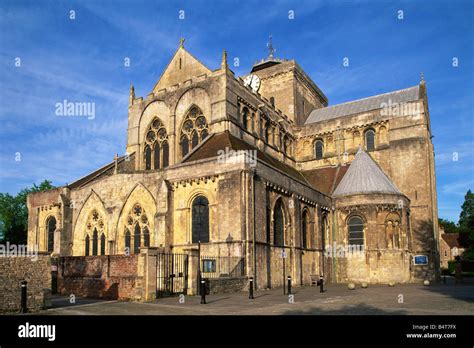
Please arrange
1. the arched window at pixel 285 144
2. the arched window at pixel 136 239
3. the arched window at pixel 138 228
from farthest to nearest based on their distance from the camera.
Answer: the arched window at pixel 285 144, the arched window at pixel 136 239, the arched window at pixel 138 228

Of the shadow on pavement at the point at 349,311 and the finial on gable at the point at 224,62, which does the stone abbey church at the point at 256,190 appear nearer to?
the finial on gable at the point at 224,62

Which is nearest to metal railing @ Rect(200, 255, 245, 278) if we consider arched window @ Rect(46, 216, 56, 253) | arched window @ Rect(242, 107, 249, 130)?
arched window @ Rect(242, 107, 249, 130)

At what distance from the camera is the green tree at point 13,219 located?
50.6 meters

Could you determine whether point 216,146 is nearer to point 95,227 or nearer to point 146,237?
point 146,237

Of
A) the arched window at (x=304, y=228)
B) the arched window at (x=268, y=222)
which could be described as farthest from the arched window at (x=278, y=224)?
the arched window at (x=304, y=228)

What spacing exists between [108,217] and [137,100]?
12.2 metres

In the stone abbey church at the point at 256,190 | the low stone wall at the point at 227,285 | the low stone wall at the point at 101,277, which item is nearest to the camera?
the low stone wall at the point at 101,277

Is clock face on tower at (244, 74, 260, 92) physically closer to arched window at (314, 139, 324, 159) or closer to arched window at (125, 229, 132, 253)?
arched window at (314, 139, 324, 159)

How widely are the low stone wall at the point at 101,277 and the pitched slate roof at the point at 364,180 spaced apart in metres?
20.6

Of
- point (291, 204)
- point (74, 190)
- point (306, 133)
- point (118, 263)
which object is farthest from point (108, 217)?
point (306, 133)

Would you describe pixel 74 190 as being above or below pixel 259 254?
above

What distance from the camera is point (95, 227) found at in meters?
32.8
